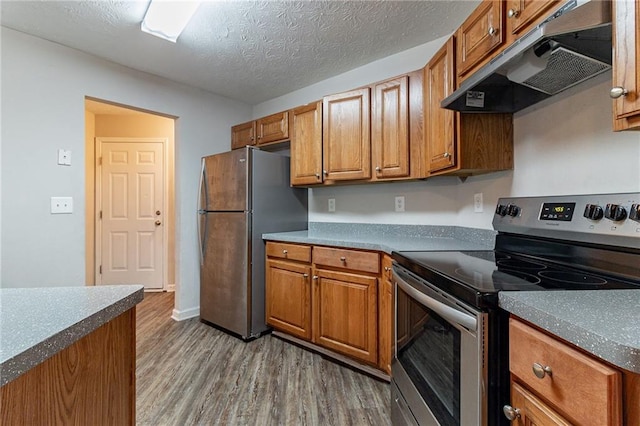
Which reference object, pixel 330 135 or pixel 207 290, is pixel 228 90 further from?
pixel 207 290

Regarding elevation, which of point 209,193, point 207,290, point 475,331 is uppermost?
point 209,193

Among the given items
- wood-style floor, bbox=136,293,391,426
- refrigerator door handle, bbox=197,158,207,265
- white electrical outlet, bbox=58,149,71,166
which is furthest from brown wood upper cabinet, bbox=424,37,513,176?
white electrical outlet, bbox=58,149,71,166

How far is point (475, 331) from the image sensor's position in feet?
2.77

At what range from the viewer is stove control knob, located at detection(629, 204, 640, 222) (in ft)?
3.18

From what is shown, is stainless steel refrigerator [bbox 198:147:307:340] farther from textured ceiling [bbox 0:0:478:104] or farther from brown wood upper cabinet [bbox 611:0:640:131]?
brown wood upper cabinet [bbox 611:0:640:131]

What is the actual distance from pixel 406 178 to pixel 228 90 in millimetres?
2225

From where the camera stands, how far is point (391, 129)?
7.01ft

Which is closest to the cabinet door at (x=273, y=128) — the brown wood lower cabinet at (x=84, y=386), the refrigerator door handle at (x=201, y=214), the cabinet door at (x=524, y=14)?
the refrigerator door handle at (x=201, y=214)

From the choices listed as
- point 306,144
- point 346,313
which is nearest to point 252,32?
point 306,144

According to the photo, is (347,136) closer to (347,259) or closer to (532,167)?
(347,259)

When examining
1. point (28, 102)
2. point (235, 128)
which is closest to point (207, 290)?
point (235, 128)

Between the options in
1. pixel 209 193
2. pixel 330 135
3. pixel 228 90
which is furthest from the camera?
pixel 228 90

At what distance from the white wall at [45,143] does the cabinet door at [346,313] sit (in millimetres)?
1922

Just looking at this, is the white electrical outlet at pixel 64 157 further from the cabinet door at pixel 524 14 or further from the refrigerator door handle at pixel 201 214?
the cabinet door at pixel 524 14
